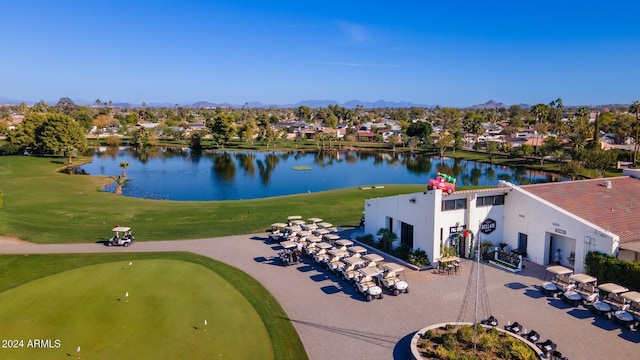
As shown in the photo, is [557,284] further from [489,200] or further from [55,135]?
[55,135]

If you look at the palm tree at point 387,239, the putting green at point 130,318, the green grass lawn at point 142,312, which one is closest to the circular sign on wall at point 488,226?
the palm tree at point 387,239

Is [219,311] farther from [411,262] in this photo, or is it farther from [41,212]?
[41,212]

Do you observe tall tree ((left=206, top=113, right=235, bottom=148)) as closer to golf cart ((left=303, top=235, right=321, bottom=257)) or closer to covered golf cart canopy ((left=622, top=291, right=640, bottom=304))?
golf cart ((left=303, top=235, right=321, bottom=257))

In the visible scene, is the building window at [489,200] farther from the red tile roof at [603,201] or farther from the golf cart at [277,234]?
the golf cart at [277,234]

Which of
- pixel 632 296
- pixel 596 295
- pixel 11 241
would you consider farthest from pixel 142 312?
pixel 632 296

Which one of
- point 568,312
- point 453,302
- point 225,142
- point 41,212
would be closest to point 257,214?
point 41,212
